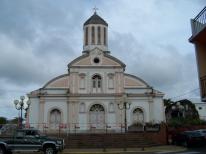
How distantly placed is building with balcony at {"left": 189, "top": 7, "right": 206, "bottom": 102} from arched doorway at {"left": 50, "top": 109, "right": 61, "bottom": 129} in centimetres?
2916

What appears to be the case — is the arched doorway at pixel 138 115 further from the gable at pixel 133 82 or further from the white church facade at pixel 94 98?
the gable at pixel 133 82

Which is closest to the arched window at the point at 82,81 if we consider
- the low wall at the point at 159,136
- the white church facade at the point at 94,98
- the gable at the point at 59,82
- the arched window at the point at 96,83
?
the white church facade at the point at 94,98

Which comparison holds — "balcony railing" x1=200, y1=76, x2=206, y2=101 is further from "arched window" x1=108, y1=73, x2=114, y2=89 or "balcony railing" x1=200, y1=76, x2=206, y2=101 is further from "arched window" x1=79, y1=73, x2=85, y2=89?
"arched window" x1=79, y1=73, x2=85, y2=89

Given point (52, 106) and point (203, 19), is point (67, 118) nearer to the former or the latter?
point (52, 106)

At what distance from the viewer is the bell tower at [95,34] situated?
50.0 meters

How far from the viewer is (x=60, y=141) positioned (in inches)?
901

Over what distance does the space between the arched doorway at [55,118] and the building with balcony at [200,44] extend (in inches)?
1148

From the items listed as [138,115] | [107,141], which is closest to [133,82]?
[138,115]

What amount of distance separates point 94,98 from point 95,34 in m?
9.81

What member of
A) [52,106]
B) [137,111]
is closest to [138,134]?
[137,111]

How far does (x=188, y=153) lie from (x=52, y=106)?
25515mm

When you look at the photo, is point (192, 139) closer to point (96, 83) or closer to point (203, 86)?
point (203, 86)

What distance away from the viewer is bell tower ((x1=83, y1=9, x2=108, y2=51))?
164ft

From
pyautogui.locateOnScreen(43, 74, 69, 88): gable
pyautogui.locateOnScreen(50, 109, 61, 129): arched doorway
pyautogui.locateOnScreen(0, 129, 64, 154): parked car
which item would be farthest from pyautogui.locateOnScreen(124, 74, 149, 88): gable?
pyautogui.locateOnScreen(0, 129, 64, 154): parked car
